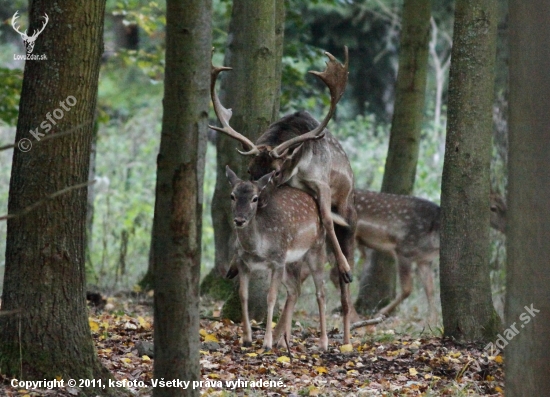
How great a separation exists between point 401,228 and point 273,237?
401 cm

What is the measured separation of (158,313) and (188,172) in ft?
2.33

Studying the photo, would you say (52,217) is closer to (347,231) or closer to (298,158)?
(298,158)

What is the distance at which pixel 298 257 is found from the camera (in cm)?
866

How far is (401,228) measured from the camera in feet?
39.5

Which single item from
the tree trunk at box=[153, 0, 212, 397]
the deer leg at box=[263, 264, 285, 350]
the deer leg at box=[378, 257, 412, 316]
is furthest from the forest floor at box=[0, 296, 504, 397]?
the deer leg at box=[378, 257, 412, 316]

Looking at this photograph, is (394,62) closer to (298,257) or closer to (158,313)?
(298,257)

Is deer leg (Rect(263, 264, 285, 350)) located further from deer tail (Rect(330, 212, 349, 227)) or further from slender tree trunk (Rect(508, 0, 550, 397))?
slender tree trunk (Rect(508, 0, 550, 397))

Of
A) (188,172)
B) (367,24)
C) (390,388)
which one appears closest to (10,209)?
(188,172)

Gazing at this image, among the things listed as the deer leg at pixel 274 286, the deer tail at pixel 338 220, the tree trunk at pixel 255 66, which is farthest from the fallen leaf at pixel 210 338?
the deer tail at pixel 338 220

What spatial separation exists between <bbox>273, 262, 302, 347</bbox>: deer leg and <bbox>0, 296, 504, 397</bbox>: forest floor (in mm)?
175

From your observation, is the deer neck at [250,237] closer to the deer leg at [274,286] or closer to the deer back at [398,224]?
the deer leg at [274,286]

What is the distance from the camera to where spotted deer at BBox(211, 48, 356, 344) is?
848 cm

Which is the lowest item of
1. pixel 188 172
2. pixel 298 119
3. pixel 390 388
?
pixel 390 388

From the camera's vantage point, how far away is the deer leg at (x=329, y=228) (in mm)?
8844
